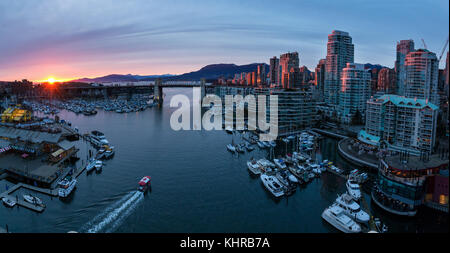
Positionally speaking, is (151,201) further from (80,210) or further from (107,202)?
(80,210)

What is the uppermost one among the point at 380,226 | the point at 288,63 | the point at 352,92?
the point at 288,63

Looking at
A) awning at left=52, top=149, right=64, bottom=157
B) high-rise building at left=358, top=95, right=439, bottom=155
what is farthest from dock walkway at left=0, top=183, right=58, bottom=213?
high-rise building at left=358, top=95, right=439, bottom=155

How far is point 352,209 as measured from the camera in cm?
396

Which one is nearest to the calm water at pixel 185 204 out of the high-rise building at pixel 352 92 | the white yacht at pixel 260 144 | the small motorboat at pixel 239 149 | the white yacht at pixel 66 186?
the white yacht at pixel 66 186

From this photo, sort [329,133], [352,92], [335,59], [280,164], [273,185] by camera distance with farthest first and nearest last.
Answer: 1. [335,59]
2. [352,92]
3. [329,133]
4. [280,164]
5. [273,185]

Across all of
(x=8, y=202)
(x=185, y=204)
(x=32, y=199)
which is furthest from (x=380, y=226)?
(x=8, y=202)

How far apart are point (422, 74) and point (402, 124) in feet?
16.3

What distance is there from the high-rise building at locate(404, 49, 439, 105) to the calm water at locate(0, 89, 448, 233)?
611 cm

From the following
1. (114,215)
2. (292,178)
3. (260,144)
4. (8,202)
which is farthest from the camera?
(260,144)

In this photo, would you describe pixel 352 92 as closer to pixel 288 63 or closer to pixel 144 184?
pixel 144 184

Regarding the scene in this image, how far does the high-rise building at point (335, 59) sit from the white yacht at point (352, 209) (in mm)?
10498

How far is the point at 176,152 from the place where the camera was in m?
7.21
